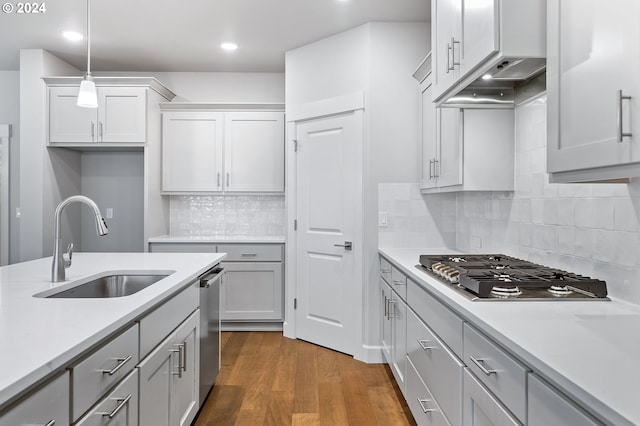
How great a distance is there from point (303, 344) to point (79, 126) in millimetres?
2978

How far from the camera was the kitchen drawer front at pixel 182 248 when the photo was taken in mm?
4324

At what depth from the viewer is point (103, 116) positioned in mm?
4277

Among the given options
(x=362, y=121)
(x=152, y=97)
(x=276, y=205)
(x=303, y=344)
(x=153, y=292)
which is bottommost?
(x=303, y=344)

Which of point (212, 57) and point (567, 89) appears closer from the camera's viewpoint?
point (567, 89)

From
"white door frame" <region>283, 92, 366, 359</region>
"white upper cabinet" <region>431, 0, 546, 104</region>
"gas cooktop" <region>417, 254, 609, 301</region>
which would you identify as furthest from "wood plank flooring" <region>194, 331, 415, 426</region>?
"white upper cabinet" <region>431, 0, 546, 104</region>

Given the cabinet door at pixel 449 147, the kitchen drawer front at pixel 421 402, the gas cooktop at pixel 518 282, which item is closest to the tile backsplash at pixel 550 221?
the gas cooktop at pixel 518 282

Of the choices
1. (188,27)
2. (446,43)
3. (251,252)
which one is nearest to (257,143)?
(251,252)

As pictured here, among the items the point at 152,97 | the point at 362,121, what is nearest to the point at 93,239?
the point at 152,97

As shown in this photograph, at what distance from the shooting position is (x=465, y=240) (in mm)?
3254

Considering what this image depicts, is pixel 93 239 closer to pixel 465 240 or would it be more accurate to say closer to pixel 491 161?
pixel 465 240

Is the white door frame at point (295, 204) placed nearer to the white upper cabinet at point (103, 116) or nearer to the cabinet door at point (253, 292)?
the cabinet door at point (253, 292)

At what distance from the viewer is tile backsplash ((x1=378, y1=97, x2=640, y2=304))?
61.7 inches

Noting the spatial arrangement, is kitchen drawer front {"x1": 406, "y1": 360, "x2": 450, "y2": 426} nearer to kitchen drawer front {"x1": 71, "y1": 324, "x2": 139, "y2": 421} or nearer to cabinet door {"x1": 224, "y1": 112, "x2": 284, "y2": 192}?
kitchen drawer front {"x1": 71, "y1": 324, "x2": 139, "y2": 421}

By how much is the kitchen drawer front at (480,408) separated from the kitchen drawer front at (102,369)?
1.12m
